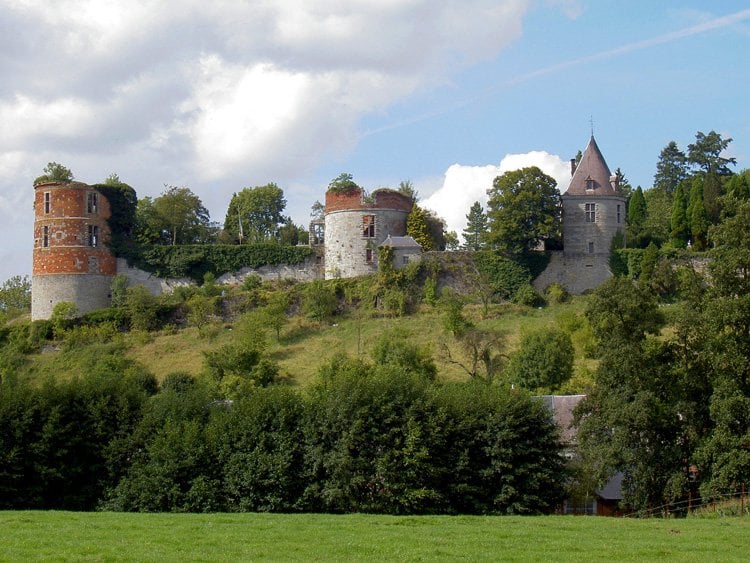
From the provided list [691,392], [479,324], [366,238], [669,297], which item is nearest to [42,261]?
[366,238]

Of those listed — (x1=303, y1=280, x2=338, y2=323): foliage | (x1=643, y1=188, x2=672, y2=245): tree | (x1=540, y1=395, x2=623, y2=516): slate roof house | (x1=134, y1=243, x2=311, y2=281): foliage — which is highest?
(x1=643, y1=188, x2=672, y2=245): tree

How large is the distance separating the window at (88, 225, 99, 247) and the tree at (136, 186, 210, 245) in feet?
10.4

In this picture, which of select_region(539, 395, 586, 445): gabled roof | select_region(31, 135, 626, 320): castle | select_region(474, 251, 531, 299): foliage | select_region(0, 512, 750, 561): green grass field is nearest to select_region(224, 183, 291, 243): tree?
select_region(31, 135, 626, 320): castle

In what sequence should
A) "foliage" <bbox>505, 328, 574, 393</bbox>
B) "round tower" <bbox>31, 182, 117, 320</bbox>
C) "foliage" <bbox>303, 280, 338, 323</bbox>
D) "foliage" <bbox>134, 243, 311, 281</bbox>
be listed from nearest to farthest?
1. "foliage" <bbox>505, 328, 574, 393</bbox>
2. "foliage" <bbox>303, 280, 338, 323</bbox>
3. "round tower" <bbox>31, 182, 117, 320</bbox>
4. "foliage" <bbox>134, 243, 311, 281</bbox>

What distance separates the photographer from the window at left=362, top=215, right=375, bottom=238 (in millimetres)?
57000

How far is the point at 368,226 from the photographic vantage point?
5700 centimetres

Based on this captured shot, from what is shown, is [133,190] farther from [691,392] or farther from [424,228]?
[691,392]

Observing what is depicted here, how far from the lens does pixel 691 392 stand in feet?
100

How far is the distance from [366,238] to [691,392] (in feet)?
93.5

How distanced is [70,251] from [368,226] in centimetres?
1569

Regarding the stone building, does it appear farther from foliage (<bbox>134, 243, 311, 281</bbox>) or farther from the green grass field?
the green grass field

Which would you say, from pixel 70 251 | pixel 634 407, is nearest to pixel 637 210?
pixel 70 251

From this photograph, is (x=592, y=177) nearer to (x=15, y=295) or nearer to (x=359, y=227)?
(x=359, y=227)

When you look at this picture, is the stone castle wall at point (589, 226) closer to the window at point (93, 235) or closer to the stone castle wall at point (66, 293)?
the stone castle wall at point (66, 293)
